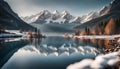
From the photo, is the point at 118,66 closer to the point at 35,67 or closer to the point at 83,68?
the point at 83,68

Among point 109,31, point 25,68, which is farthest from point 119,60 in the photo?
point 109,31

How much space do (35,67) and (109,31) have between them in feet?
467

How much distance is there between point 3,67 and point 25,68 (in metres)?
3.97

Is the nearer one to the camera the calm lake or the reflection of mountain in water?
the calm lake

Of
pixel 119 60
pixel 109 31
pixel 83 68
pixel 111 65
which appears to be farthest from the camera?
pixel 109 31

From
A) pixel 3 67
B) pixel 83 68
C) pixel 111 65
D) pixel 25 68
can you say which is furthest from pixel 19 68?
pixel 111 65

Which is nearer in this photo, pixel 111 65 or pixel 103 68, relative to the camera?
pixel 103 68

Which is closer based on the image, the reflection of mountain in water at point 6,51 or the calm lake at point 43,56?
the calm lake at point 43,56

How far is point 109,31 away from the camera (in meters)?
175

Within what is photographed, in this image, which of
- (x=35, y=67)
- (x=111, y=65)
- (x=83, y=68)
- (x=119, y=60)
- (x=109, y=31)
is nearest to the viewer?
(x=83, y=68)

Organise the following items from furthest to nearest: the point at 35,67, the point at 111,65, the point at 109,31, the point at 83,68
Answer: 1. the point at 109,31
2. the point at 35,67
3. the point at 111,65
4. the point at 83,68

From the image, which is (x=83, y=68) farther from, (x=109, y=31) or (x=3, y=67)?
(x=109, y=31)

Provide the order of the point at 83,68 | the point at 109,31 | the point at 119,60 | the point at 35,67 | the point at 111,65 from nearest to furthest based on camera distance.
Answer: the point at 83,68
the point at 111,65
the point at 119,60
the point at 35,67
the point at 109,31

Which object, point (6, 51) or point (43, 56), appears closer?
point (43, 56)
